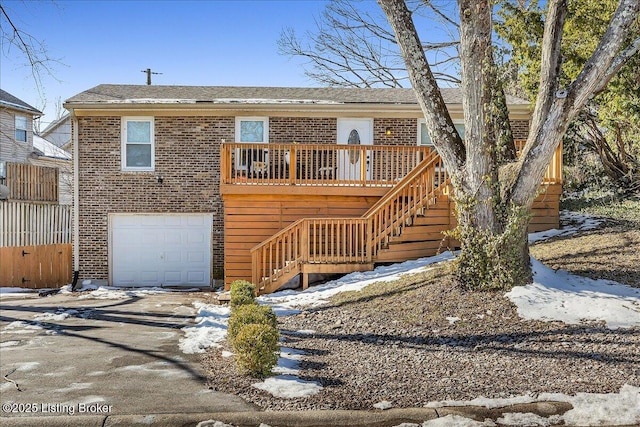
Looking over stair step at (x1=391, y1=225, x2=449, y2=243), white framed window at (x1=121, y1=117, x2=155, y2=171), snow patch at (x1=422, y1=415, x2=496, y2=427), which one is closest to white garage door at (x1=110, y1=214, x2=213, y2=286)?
white framed window at (x1=121, y1=117, x2=155, y2=171)

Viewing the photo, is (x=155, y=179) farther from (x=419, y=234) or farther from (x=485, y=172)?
(x=485, y=172)

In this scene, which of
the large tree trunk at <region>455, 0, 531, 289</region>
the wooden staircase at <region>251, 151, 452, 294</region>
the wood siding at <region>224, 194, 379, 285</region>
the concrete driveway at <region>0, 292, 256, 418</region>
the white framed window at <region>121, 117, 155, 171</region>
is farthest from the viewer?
the white framed window at <region>121, 117, 155, 171</region>

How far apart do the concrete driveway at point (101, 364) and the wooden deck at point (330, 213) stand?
2.41 m

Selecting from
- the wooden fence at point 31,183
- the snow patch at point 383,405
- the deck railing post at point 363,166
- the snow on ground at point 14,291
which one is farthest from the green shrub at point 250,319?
the wooden fence at point 31,183

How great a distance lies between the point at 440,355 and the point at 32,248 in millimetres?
14745

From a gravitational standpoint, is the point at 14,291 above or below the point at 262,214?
below

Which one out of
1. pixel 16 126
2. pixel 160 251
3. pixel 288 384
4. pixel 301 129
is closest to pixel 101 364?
pixel 288 384

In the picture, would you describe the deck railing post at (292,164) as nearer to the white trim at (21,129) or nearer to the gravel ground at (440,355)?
the gravel ground at (440,355)

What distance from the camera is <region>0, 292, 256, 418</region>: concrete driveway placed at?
15.5 ft

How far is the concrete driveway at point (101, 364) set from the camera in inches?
186

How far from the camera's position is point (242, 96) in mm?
15289

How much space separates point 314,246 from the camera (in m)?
11.3

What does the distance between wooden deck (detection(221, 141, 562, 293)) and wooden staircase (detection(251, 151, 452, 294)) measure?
0.02 m

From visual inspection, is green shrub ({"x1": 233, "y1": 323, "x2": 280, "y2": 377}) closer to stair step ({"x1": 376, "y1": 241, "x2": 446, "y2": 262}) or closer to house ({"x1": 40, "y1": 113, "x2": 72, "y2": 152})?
stair step ({"x1": 376, "y1": 241, "x2": 446, "y2": 262})
